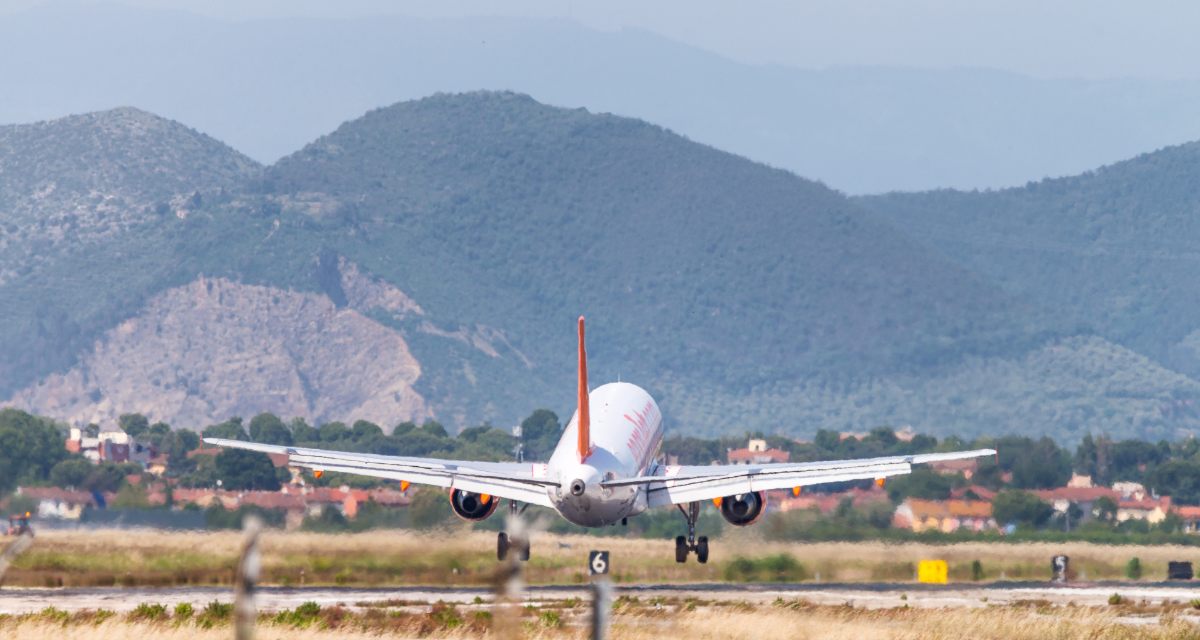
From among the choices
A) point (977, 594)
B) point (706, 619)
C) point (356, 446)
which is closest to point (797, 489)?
point (977, 594)

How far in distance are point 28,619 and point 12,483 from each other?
3740cm

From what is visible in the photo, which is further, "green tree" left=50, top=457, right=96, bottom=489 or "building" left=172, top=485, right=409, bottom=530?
"green tree" left=50, top=457, right=96, bottom=489

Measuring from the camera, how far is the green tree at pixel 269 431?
188000 millimetres

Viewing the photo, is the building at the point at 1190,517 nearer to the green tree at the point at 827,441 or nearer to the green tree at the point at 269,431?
the green tree at the point at 827,441

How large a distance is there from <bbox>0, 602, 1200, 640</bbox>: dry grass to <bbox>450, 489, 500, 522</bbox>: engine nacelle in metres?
10.1

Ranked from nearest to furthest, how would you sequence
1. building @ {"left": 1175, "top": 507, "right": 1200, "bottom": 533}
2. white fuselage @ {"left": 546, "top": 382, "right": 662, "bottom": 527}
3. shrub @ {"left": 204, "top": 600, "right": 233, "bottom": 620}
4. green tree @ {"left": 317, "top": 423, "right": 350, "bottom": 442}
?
shrub @ {"left": 204, "top": 600, "right": 233, "bottom": 620} → white fuselage @ {"left": 546, "top": 382, "right": 662, "bottom": 527} → building @ {"left": 1175, "top": 507, "right": 1200, "bottom": 533} → green tree @ {"left": 317, "top": 423, "right": 350, "bottom": 442}

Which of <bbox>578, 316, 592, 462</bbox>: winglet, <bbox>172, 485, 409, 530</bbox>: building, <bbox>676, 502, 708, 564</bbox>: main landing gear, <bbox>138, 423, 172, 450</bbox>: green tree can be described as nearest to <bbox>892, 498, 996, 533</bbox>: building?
<bbox>676, 502, 708, 564</bbox>: main landing gear

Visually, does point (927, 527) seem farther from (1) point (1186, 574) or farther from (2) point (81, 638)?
(2) point (81, 638)

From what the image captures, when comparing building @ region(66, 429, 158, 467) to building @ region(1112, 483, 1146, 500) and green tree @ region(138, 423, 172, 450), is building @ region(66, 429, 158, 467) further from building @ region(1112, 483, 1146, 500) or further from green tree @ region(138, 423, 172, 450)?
building @ region(1112, 483, 1146, 500)

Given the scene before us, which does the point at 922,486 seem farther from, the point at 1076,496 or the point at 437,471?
the point at 437,471

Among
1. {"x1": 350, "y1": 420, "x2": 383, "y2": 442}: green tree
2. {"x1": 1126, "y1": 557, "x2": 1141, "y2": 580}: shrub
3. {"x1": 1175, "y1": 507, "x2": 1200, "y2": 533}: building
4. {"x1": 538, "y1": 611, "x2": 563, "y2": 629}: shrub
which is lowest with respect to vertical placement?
{"x1": 1126, "y1": 557, "x2": 1141, "y2": 580}: shrub

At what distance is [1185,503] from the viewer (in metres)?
106

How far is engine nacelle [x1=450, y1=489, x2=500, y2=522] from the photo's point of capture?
55906 millimetres

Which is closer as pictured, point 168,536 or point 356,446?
point 168,536
